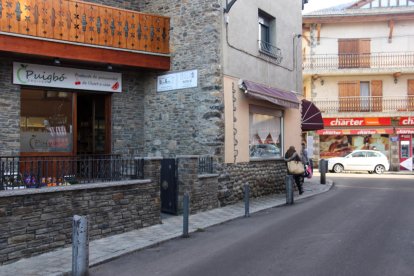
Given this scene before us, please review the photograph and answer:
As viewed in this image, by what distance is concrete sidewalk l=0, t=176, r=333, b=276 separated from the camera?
6.36 metres

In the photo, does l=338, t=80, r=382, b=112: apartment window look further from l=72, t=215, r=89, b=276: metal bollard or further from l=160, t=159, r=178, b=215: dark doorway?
l=72, t=215, r=89, b=276: metal bollard

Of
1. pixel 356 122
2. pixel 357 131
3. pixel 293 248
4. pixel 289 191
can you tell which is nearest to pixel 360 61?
pixel 356 122

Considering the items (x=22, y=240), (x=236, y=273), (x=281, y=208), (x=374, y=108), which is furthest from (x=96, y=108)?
(x=374, y=108)

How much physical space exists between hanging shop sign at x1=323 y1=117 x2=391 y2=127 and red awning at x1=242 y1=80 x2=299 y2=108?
15.2 metres

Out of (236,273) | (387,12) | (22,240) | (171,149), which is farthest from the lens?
(387,12)

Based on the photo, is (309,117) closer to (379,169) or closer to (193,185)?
(193,185)

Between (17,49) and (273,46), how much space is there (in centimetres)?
871

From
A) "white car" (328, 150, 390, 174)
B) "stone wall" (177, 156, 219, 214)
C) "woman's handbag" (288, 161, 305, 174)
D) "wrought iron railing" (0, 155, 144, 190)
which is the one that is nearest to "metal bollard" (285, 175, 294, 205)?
"woman's handbag" (288, 161, 305, 174)

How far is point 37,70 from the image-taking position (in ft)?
38.4

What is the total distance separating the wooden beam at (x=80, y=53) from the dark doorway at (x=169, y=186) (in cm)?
340

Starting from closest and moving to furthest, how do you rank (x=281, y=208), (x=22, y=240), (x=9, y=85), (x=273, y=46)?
(x=22, y=240), (x=9, y=85), (x=281, y=208), (x=273, y=46)

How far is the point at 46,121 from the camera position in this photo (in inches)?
482

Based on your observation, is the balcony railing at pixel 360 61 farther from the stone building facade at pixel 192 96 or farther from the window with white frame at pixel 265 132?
the stone building facade at pixel 192 96

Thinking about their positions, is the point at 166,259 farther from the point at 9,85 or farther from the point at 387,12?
the point at 387,12
